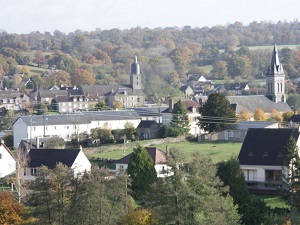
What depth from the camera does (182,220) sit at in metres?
30.6

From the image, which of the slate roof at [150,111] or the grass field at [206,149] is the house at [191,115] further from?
the grass field at [206,149]

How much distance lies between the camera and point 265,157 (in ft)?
147

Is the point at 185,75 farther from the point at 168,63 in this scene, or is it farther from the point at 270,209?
the point at 270,209

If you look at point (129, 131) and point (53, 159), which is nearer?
point (53, 159)

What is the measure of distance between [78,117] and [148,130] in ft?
22.1

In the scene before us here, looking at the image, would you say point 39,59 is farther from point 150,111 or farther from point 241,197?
point 241,197

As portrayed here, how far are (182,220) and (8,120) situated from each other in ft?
150

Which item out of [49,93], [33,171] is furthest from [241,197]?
[49,93]

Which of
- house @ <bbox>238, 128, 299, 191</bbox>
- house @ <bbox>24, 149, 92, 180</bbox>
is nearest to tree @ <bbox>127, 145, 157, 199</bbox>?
house @ <bbox>24, 149, 92, 180</bbox>

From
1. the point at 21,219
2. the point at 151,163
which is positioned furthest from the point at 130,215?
the point at 151,163

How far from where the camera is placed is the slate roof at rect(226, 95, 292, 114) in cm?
7500

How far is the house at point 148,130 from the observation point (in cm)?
6544

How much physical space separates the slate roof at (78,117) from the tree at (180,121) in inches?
237

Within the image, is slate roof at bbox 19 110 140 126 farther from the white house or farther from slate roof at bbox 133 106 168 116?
slate roof at bbox 133 106 168 116
